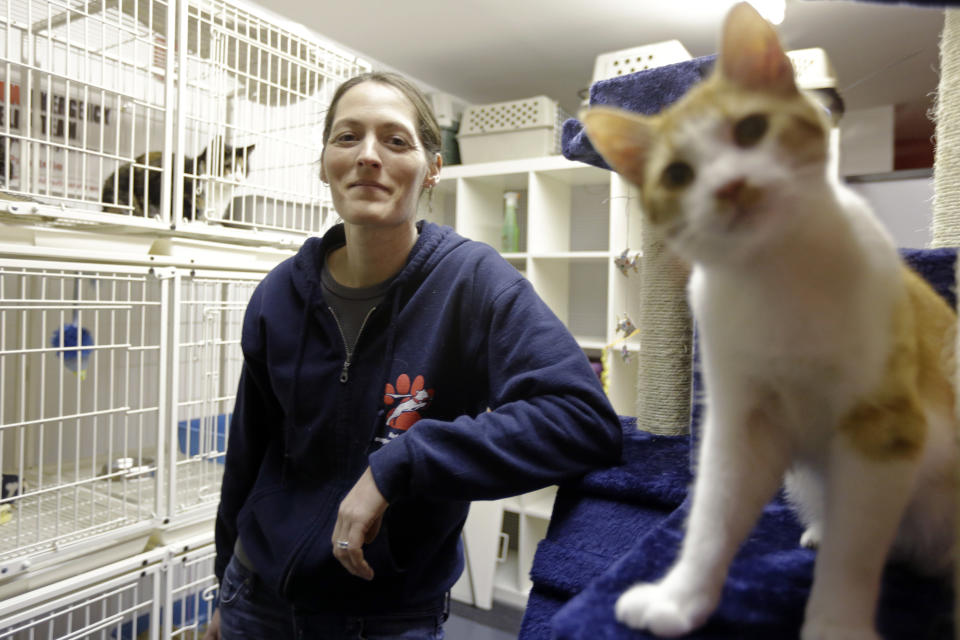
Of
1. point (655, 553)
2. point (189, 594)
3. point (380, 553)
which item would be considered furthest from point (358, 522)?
point (189, 594)

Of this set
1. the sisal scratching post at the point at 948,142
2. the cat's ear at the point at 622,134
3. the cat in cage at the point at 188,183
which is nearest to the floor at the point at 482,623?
the cat in cage at the point at 188,183

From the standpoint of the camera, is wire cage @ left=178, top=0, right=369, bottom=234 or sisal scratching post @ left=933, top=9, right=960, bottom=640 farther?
wire cage @ left=178, top=0, right=369, bottom=234

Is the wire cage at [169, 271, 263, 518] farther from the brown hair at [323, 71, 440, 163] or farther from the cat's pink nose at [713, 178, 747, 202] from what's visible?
the cat's pink nose at [713, 178, 747, 202]

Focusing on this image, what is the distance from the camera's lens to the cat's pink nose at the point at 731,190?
22 cm

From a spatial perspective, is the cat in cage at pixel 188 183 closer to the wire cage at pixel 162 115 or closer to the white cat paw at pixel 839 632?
the wire cage at pixel 162 115

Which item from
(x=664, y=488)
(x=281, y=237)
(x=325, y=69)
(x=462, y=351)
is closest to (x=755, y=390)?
(x=664, y=488)

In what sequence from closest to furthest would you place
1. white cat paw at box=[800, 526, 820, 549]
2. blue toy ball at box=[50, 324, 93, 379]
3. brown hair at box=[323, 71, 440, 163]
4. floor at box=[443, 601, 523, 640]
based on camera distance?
1. white cat paw at box=[800, 526, 820, 549]
2. brown hair at box=[323, 71, 440, 163]
3. blue toy ball at box=[50, 324, 93, 379]
4. floor at box=[443, 601, 523, 640]

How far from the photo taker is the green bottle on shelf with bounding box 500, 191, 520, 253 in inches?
91.1

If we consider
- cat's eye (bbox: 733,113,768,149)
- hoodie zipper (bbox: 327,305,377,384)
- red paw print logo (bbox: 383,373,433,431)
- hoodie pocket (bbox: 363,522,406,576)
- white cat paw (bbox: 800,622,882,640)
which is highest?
cat's eye (bbox: 733,113,768,149)

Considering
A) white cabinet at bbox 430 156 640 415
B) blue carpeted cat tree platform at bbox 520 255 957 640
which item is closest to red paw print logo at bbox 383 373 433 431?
blue carpeted cat tree platform at bbox 520 255 957 640

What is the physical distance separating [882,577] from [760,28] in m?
0.25

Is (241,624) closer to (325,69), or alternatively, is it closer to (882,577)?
(882,577)

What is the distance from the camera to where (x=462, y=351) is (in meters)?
0.81

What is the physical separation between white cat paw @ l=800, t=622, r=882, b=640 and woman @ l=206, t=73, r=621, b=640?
1.38 feet
